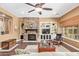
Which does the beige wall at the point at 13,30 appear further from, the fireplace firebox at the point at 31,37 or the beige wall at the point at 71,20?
the beige wall at the point at 71,20

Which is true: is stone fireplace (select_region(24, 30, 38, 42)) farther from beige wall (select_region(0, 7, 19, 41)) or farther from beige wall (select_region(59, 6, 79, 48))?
beige wall (select_region(59, 6, 79, 48))

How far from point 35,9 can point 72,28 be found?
1312 millimetres

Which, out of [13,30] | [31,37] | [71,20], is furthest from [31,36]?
[71,20]

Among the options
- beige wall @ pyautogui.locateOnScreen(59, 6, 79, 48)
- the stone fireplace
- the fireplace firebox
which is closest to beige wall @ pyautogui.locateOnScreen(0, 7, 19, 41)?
the stone fireplace

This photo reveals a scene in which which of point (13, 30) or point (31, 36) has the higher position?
point (13, 30)

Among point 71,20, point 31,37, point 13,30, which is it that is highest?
point 71,20

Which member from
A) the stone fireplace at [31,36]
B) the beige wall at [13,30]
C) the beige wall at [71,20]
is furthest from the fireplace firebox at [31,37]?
the beige wall at [71,20]

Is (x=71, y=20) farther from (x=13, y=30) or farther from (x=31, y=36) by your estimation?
(x=13, y=30)

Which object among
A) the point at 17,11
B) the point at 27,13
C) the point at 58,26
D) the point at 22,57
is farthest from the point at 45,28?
the point at 22,57

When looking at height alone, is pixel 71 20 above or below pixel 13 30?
above

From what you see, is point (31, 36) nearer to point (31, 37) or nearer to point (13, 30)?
point (31, 37)

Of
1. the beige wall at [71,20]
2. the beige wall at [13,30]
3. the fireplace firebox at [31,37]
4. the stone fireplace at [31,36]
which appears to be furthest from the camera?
the fireplace firebox at [31,37]

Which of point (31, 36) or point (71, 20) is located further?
point (31, 36)

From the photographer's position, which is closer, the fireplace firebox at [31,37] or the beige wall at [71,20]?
the beige wall at [71,20]
